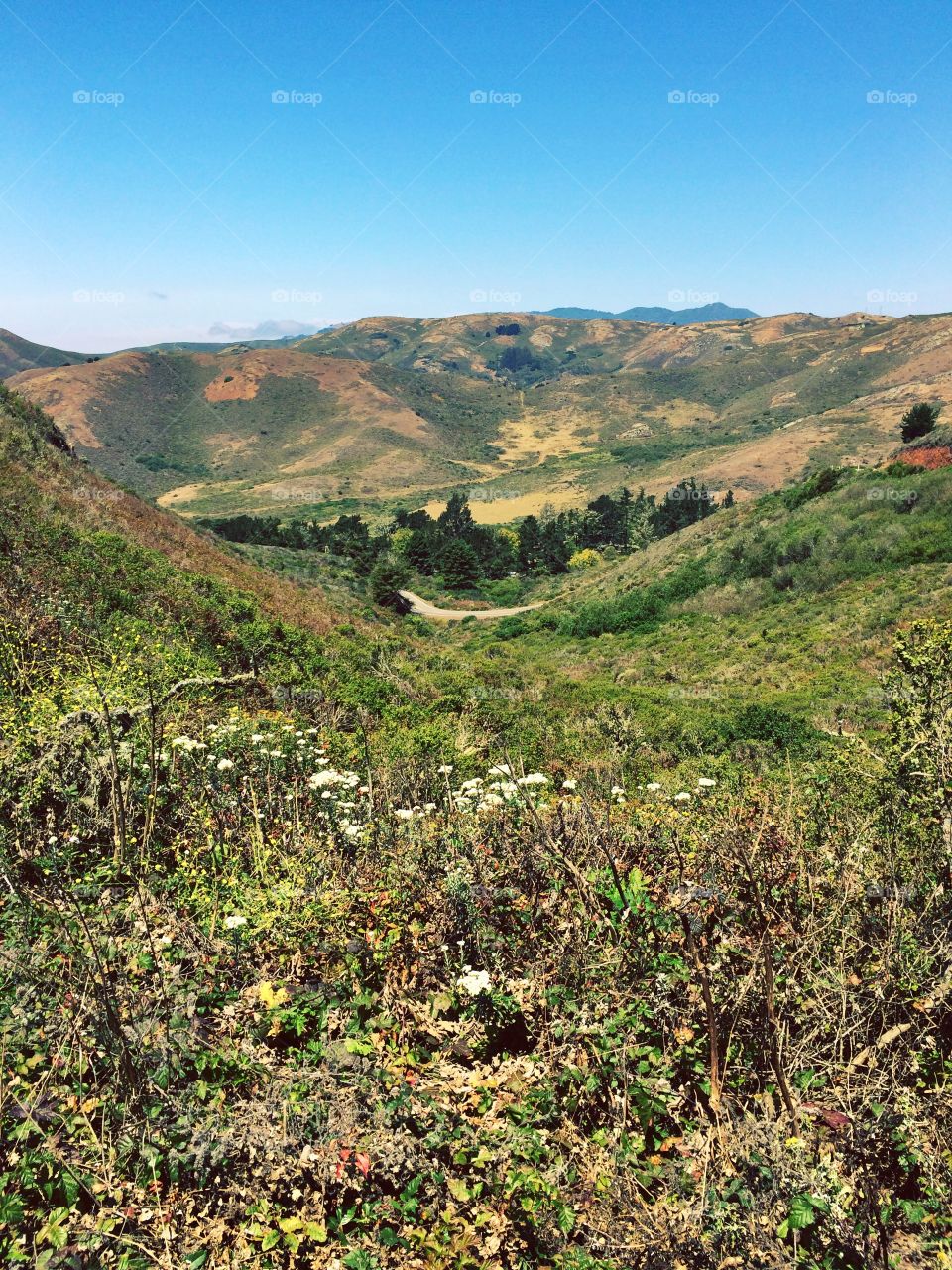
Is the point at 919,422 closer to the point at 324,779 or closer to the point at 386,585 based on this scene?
the point at 386,585

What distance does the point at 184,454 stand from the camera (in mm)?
130500

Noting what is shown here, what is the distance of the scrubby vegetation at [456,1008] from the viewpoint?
8.93ft

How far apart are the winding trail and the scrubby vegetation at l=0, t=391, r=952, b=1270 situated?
4067cm

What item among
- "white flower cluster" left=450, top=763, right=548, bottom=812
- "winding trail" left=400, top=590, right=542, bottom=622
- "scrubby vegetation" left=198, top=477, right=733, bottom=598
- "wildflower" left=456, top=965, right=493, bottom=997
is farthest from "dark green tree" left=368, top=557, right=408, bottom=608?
"wildflower" left=456, top=965, right=493, bottom=997

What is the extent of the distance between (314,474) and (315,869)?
4805 inches

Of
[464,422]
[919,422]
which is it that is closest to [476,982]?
[919,422]

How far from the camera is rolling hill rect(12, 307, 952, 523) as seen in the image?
9688 cm

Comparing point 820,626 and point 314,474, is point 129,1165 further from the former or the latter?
point 314,474

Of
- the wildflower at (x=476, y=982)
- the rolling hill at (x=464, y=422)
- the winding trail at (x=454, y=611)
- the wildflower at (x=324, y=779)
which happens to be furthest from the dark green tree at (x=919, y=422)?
the wildflower at (x=476, y=982)

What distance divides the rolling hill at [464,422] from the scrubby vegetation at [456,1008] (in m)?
78.3

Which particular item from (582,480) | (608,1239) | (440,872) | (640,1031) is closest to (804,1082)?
(640,1031)

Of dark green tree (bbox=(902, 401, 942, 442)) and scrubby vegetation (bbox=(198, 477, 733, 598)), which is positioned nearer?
dark green tree (bbox=(902, 401, 942, 442))

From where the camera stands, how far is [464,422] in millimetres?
151250

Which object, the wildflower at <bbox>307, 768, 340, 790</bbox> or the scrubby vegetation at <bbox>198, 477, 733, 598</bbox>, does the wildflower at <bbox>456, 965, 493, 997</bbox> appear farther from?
Answer: the scrubby vegetation at <bbox>198, 477, 733, 598</bbox>
